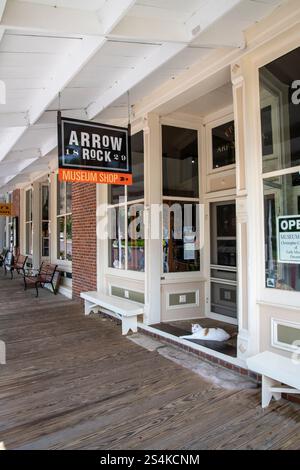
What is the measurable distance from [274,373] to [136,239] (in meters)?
3.25

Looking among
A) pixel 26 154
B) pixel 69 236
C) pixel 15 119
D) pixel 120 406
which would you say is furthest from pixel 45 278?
pixel 120 406

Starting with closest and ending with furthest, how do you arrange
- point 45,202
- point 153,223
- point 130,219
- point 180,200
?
1. point 153,223
2. point 180,200
3. point 130,219
4. point 45,202

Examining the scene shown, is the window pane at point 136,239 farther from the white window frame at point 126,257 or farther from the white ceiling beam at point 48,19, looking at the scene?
the white ceiling beam at point 48,19

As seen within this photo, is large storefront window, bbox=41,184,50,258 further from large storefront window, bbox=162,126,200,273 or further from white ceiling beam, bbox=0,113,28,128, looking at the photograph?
large storefront window, bbox=162,126,200,273

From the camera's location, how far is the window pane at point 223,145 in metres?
4.81

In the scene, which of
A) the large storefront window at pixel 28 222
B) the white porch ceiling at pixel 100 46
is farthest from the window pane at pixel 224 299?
the large storefront window at pixel 28 222

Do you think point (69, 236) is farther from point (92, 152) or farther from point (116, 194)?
point (92, 152)

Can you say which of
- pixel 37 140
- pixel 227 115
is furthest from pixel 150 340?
pixel 37 140

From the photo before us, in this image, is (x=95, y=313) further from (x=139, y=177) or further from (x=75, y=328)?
(x=139, y=177)

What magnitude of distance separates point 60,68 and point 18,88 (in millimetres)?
821

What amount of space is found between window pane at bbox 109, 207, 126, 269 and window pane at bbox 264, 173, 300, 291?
118 inches

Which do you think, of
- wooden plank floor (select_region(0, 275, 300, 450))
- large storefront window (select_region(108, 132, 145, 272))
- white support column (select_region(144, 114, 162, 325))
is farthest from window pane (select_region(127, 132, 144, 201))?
wooden plank floor (select_region(0, 275, 300, 450))

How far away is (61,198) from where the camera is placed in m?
9.05

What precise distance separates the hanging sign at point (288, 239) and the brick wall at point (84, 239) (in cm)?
408
